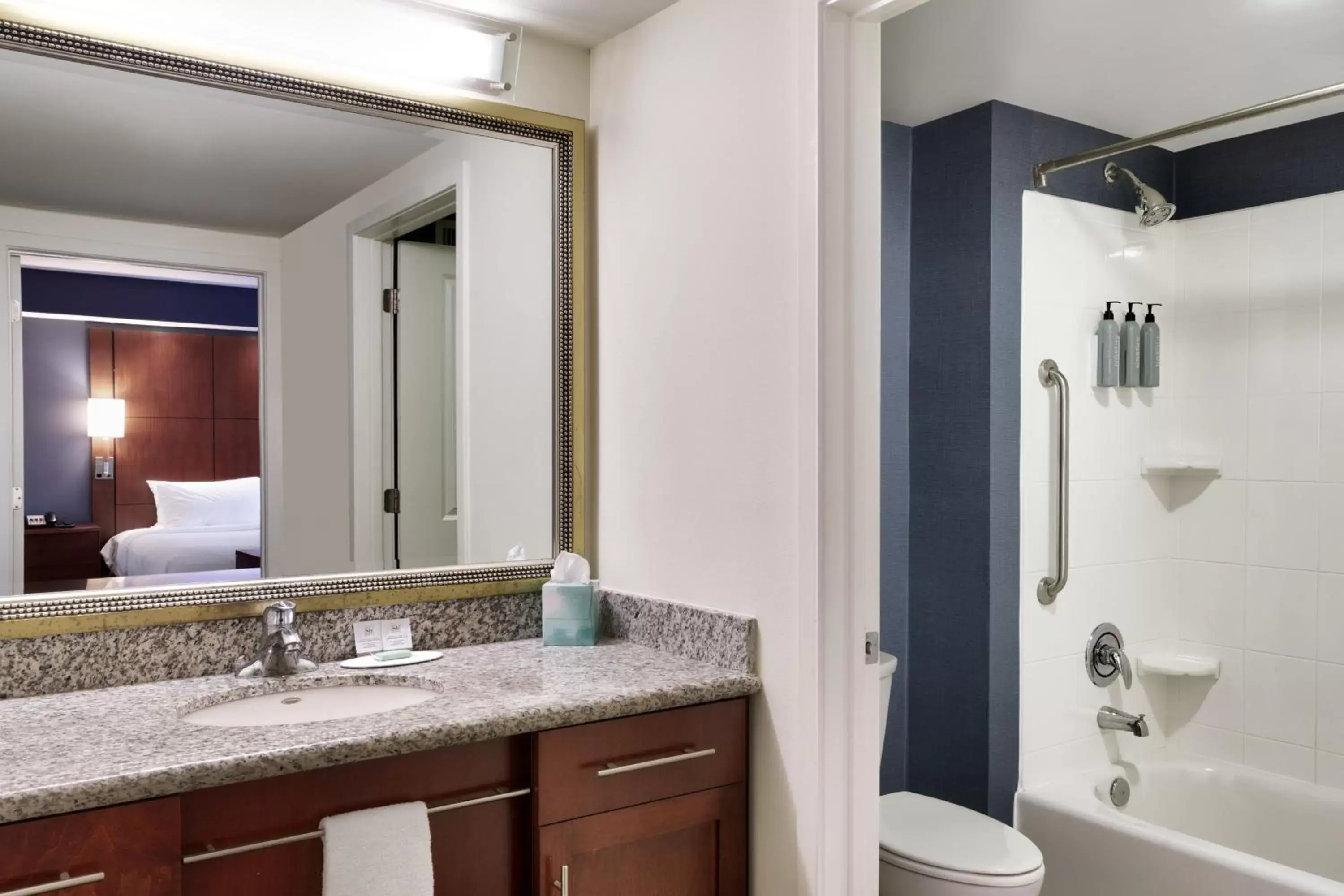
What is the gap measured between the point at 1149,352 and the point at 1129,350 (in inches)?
2.7

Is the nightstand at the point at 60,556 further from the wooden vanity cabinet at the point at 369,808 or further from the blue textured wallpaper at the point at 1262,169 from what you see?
the blue textured wallpaper at the point at 1262,169

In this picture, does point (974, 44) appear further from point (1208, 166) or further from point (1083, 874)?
point (1083, 874)

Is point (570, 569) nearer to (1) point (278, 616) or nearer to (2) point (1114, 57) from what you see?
(1) point (278, 616)

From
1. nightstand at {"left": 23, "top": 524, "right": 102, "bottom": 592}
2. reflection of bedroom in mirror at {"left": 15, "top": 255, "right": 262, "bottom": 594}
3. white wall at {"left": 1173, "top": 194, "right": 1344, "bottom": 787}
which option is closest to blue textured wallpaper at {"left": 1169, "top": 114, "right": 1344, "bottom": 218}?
white wall at {"left": 1173, "top": 194, "right": 1344, "bottom": 787}

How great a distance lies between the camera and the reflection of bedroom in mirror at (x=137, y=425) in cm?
170

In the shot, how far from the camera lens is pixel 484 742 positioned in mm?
1552

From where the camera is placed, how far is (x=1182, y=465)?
9.74 ft

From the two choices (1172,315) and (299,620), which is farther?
(1172,315)

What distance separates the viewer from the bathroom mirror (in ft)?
5.59

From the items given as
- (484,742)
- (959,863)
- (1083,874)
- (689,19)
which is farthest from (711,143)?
(1083,874)

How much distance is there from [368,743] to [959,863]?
134 cm

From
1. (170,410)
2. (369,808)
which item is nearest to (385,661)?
(369,808)

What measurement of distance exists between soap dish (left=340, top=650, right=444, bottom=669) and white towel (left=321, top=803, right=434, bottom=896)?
46 centimetres

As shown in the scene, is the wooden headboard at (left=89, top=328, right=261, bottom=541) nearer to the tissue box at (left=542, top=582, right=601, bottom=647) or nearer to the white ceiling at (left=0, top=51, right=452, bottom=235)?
the white ceiling at (left=0, top=51, right=452, bottom=235)
